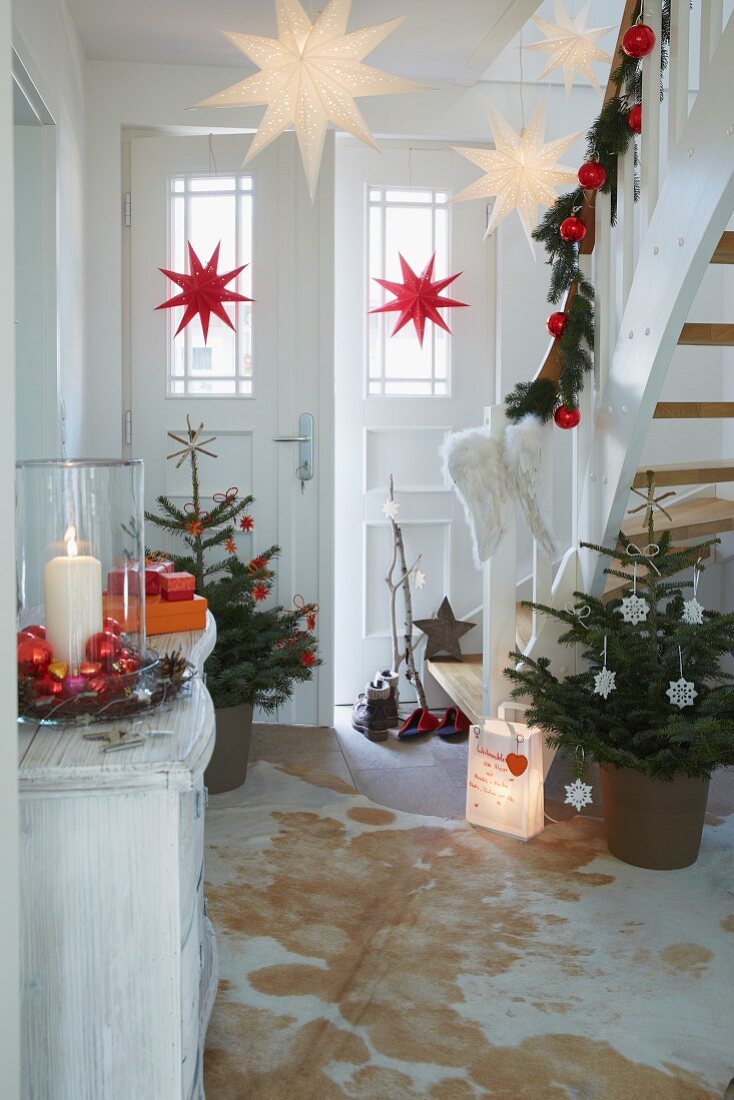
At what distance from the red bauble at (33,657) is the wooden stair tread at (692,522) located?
1818 millimetres

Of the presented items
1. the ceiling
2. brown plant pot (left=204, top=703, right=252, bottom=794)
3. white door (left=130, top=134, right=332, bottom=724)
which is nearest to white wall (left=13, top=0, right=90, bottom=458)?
the ceiling

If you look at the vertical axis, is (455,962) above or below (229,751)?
below

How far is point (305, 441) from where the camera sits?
368 cm

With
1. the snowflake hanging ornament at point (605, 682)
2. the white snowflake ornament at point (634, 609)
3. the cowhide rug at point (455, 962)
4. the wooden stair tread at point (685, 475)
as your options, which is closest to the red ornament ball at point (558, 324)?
the wooden stair tread at point (685, 475)

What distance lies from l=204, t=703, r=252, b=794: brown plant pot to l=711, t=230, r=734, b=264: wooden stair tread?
1.77m

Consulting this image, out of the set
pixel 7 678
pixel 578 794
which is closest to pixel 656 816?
pixel 578 794

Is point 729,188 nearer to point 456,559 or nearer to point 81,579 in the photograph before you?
point 81,579

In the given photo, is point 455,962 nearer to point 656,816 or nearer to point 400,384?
point 656,816

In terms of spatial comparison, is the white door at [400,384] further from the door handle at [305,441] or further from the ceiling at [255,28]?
the ceiling at [255,28]

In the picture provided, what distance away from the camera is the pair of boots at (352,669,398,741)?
3.71 meters

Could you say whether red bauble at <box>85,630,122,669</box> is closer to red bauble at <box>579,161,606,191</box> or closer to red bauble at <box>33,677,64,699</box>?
red bauble at <box>33,677,64,699</box>

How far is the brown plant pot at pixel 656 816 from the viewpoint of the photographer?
2463 mm

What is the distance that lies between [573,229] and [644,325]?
0.44m

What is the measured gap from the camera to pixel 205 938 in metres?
1.73
